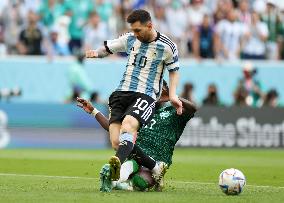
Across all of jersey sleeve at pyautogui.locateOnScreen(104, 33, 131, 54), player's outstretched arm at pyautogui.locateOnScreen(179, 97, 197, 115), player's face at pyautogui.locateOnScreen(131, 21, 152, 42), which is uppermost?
player's face at pyautogui.locateOnScreen(131, 21, 152, 42)

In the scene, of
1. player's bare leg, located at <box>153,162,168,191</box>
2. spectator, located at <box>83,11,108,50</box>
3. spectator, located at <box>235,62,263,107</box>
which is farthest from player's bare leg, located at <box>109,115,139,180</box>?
spectator, located at <box>235,62,263,107</box>

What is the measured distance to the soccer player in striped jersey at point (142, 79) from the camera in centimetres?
1125

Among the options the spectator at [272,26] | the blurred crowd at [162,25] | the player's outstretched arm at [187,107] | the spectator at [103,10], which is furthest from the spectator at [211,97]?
the player's outstretched arm at [187,107]

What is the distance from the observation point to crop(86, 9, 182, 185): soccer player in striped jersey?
36.9 ft

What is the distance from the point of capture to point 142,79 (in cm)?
1145

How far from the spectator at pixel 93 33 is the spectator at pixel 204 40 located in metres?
2.53

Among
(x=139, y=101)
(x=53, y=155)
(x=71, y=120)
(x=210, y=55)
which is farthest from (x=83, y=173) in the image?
(x=210, y=55)

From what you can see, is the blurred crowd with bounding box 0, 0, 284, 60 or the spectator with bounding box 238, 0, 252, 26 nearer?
the blurred crowd with bounding box 0, 0, 284, 60

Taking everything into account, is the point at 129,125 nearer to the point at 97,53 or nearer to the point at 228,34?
the point at 97,53

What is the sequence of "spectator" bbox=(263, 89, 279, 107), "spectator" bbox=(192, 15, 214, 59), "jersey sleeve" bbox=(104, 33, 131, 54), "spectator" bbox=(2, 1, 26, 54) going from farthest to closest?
"spectator" bbox=(263, 89, 279, 107), "spectator" bbox=(192, 15, 214, 59), "spectator" bbox=(2, 1, 26, 54), "jersey sleeve" bbox=(104, 33, 131, 54)

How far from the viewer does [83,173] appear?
48.6 feet

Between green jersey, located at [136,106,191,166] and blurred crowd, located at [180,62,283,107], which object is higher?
green jersey, located at [136,106,191,166]

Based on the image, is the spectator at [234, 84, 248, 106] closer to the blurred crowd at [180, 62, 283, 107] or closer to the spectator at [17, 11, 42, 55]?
the blurred crowd at [180, 62, 283, 107]

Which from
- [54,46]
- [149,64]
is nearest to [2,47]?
[54,46]
